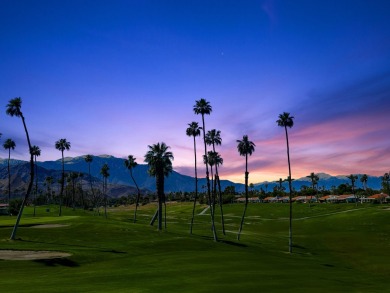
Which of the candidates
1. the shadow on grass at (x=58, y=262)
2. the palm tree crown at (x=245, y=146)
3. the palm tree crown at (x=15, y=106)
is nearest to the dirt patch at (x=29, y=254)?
the shadow on grass at (x=58, y=262)

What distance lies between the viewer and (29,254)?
45.1 meters

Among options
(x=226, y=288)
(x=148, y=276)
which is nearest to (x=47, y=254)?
(x=148, y=276)

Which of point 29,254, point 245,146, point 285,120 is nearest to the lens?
point 29,254

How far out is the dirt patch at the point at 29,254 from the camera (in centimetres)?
4224

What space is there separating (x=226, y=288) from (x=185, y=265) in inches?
500

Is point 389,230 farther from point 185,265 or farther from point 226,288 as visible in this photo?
point 226,288

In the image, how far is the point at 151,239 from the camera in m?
62.2

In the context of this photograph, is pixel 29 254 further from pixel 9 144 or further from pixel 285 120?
pixel 9 144

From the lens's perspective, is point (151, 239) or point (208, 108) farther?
point (208, 108)

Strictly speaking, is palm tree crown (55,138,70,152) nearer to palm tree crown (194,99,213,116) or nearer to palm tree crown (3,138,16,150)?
palm tree crown (3,138,16,150)

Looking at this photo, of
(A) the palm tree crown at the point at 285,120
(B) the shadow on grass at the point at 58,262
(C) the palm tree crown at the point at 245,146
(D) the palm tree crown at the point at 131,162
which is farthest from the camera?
(D) the palm tree crown at the point at 131,162

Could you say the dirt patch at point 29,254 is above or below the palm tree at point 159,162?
below

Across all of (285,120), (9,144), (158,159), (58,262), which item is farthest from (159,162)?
(9,144)

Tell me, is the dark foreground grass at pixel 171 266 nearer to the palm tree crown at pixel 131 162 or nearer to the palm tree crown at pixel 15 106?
the palm tree crown at pixel 15 106
